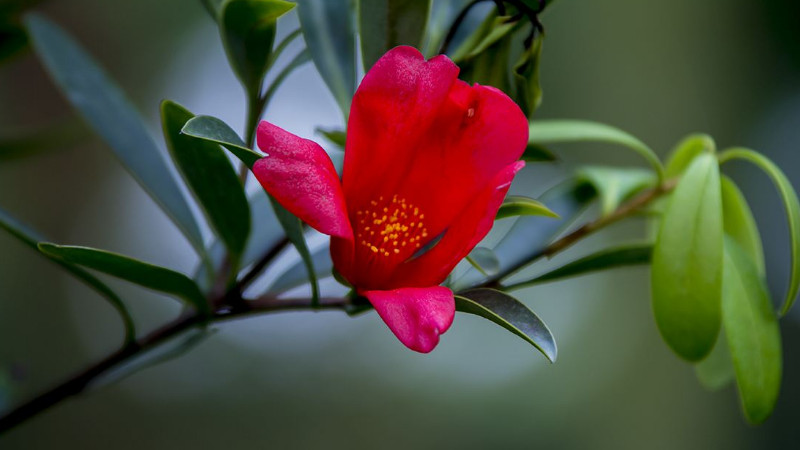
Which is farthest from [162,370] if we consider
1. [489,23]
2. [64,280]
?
[489,23]

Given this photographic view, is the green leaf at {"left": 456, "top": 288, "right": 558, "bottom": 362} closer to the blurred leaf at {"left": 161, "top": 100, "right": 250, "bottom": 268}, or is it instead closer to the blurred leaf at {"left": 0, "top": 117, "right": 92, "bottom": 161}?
the blurred leaf at {"left": 161, "top": 100, "right": 250, "bottom": 268}

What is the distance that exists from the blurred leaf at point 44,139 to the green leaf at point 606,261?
722 millimetres

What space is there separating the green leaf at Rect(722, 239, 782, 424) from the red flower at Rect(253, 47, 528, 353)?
286mm

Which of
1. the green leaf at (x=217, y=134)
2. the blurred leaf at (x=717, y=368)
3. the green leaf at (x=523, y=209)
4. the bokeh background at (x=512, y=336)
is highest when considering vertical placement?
the green leaf at (x=217, y=134)

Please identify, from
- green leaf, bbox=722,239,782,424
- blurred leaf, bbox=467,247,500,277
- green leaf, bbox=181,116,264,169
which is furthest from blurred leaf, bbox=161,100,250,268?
green leaf, bbox=722,239,782,424

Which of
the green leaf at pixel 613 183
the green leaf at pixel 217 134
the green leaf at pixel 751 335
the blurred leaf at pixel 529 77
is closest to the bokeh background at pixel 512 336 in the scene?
the green leaf at pixel 613 183

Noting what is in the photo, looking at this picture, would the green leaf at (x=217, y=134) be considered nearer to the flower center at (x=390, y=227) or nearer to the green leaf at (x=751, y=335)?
the flower center at (x=390, y=227)

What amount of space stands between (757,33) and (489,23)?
4646 mm

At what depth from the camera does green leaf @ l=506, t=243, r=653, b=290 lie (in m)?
0.74

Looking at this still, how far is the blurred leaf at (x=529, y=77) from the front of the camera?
56cm

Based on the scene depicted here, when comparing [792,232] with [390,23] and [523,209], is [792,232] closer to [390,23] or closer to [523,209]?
[523,209]

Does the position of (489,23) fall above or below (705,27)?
above

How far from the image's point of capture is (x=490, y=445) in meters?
4.48

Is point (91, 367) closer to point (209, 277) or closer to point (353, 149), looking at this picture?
point (209, 277)
